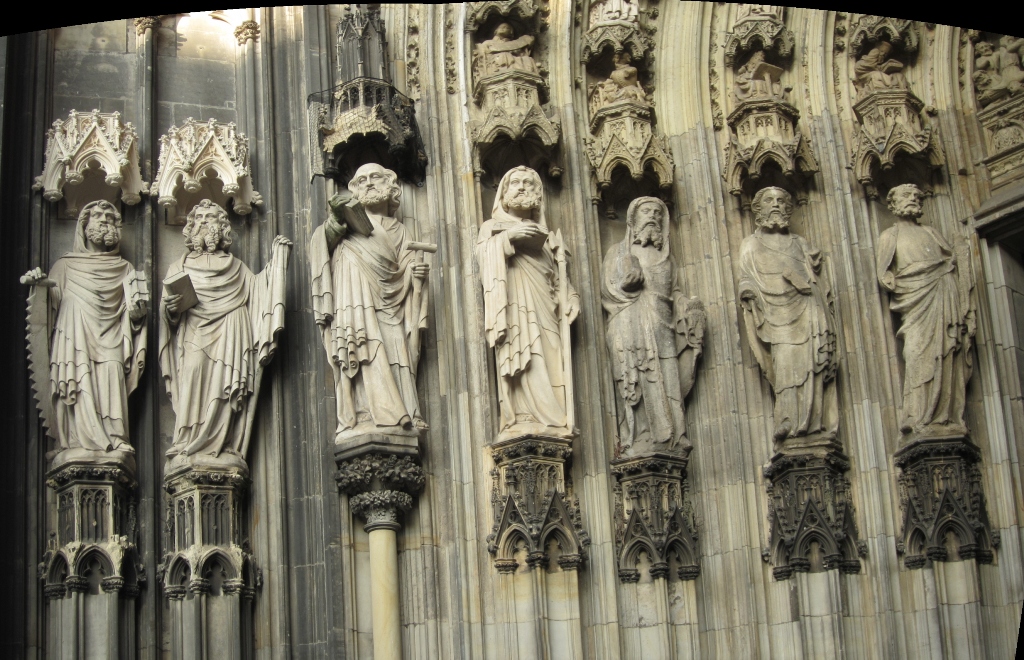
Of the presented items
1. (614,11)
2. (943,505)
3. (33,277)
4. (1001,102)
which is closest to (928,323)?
(943,505)

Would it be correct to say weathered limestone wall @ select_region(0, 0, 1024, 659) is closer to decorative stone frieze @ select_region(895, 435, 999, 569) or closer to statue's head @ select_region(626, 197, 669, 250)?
decorative stone frieze @ select_region(895, 435, 999, 569)

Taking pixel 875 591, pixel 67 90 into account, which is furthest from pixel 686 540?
pixel 67 90

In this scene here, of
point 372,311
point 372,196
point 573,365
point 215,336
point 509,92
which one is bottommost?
point 573,365

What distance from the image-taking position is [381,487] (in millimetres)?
10594

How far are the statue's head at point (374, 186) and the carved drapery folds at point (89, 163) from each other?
1613 mm

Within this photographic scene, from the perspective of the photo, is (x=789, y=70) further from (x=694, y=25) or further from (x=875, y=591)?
(x=875, y=591)

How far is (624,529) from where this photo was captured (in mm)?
11086

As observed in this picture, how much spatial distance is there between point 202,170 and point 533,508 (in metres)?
3.59

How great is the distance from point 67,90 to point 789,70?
227 inches

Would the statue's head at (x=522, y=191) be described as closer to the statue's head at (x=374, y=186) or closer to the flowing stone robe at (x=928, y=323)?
the statue's head at (x=374, y=186)

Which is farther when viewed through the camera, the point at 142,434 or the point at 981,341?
the point at 981,341

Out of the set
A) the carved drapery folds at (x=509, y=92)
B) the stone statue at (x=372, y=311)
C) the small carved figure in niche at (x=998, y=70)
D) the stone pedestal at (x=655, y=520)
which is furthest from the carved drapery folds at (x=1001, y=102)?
the stone statue at (x=372, y=311)

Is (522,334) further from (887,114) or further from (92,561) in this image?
(887,114)

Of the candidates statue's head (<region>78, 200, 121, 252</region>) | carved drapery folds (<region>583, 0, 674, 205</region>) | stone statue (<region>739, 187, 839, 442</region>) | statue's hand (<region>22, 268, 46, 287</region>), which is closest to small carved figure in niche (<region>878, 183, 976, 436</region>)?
stone statue (<region>739, 187, 839, 442</region>)
